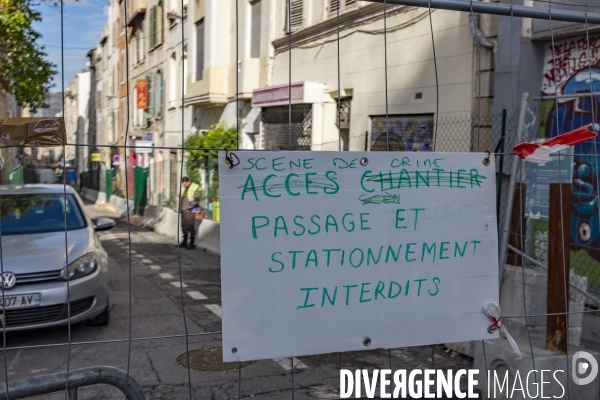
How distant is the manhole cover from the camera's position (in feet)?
18.3

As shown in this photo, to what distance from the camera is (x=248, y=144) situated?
762 inches

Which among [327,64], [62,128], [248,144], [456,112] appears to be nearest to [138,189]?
[248,144]

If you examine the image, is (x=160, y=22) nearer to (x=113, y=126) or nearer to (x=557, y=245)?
(x=113, y=126)

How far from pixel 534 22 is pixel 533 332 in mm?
4875

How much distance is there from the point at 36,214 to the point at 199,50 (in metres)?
16.6

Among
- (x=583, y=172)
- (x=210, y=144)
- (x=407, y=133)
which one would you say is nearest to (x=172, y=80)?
(x=210, y=144)

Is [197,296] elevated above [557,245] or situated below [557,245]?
below

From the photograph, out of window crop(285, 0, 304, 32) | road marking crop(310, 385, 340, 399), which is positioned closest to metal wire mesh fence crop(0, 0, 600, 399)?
road marking crop(310, 385, 340, 399)

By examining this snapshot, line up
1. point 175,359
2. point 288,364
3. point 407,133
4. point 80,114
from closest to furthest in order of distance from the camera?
1. point 288,364
2. point 175,359
3. point 407,133
4. point 80,114

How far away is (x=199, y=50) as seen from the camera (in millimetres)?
22891

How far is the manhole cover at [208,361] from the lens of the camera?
5.57 m

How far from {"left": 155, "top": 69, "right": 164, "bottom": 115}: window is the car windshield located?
70.6 feet

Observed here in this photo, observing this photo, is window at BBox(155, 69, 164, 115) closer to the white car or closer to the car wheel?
the white car

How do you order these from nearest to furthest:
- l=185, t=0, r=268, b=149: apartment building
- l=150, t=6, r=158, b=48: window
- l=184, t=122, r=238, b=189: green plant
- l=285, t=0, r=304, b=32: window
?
l=285, t=0, r=304, b=32: window, l=184, t=122, r=238, b=189: green plant, l=185, t=0, r=268, b=149: apartment building, l=150, t=6, r=158, b=48: window
